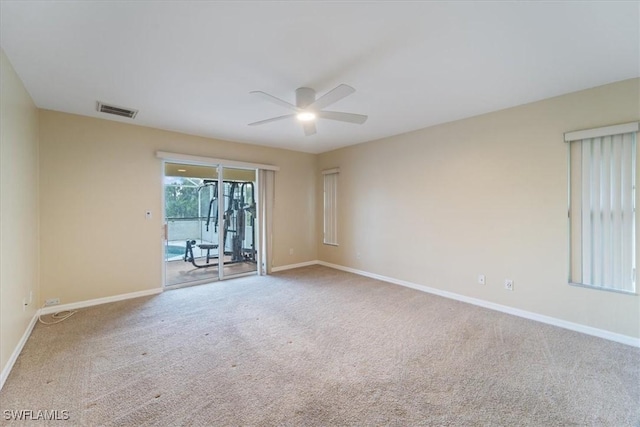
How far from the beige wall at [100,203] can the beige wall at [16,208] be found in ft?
0.74

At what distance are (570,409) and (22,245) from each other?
15.7ft

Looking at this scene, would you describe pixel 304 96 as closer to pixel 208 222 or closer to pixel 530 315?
pixel 208 222

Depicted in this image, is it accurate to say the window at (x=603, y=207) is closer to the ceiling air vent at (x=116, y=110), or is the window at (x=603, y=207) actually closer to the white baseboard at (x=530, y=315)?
the white baseboard at (x=530, y=315)

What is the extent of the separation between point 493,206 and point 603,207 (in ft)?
3.26

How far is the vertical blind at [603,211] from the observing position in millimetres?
2678

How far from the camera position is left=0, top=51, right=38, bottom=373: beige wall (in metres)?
2.16

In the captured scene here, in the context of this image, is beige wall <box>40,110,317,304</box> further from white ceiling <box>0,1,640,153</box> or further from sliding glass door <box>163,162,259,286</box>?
white ceiling <box>0,1,640,153</box>

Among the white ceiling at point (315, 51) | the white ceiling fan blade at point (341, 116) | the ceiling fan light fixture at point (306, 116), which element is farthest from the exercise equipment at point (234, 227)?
the white ceiling fan blade at point (341, 116)

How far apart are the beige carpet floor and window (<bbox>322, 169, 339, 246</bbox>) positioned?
8.36 ft

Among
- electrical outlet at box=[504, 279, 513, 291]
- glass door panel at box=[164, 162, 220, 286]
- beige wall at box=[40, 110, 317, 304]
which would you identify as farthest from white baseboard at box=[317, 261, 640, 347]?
beige wall at box=[40, 110, 317, 304]

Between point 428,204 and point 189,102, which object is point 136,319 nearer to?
point 189,102

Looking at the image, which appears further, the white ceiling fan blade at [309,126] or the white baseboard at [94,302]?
the white baseboard at [94,302]

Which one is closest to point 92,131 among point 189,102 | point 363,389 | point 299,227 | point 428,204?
point 189,102

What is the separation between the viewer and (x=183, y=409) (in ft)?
5.93
